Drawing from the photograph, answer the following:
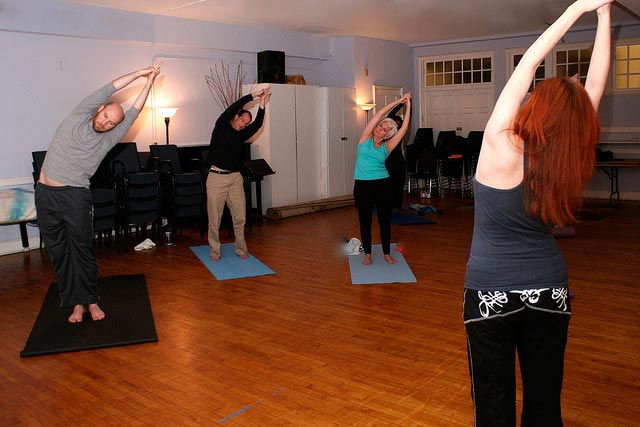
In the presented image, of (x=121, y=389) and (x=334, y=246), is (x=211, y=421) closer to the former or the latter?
(x=121, y=389)

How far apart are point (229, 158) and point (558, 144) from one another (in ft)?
16.0

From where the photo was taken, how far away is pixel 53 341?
420cm

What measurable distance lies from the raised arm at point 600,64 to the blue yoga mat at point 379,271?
12.4 feet

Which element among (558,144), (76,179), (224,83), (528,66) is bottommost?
(76,179)

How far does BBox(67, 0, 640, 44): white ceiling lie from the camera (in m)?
8.17

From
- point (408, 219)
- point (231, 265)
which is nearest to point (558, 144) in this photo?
point (231, 265)

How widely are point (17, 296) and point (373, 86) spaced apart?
26.2 ft

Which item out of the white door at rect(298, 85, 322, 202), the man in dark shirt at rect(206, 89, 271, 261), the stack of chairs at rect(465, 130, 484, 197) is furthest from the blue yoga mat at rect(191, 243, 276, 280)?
the stack of chairs at rect(465, 130, 484, 197)

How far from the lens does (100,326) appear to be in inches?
176

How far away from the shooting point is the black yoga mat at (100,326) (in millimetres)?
4121

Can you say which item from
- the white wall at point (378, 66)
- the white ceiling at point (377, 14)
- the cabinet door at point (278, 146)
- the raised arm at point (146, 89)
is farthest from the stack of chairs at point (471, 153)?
the raised arm at point (146, 89)

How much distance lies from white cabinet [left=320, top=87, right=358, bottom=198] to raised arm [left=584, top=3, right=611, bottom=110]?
8.84 metres

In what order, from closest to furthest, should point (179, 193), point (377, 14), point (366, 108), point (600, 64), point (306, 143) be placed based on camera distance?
point (600, 64), point (179, 193), point (377, 14), point (306, 143), point (366, 108)

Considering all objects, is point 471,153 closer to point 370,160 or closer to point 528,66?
point 370,160
